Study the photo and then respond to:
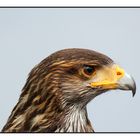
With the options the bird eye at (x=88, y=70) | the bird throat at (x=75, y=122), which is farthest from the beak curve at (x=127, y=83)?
the bird throat at (x=75, y=122)

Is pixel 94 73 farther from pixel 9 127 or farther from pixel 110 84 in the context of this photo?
pixel 9 127

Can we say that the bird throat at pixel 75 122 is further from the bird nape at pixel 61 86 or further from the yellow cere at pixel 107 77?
the yellow cere at pixel 107 77

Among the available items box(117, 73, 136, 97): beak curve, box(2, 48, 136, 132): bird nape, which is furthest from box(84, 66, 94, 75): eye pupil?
box(117, 73, 136, 97): beak curve

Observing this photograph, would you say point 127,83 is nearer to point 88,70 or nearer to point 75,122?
point 88,70

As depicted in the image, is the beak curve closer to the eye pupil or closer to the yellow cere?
the yellow cere

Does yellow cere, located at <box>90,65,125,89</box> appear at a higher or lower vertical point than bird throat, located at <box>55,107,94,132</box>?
higher

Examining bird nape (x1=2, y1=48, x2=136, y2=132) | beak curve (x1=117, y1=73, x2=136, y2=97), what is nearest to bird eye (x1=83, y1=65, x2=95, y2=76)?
bird nape (x1=2, y1=48, x2=136, y2=132)

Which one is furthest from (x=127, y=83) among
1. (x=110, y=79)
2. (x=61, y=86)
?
(x=61, y=86)
